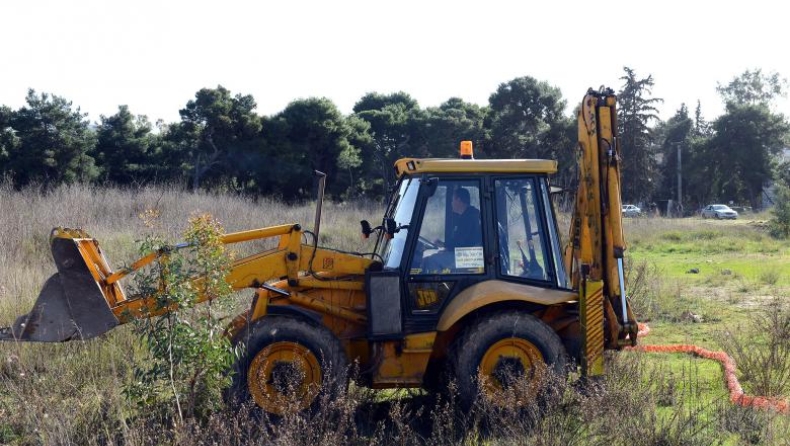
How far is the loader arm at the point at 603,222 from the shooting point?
7.20 meters

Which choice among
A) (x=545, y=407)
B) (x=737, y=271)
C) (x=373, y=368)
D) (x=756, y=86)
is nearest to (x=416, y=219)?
(x=373, y=368)

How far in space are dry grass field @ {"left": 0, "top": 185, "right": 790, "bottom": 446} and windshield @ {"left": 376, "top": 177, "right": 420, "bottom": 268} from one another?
49.7 inches

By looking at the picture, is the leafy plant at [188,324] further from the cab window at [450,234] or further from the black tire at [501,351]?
the black tire at [501,351]

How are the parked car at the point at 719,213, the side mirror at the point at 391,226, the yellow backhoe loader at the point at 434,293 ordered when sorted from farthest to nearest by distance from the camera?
the parked car at the point at 719,213, the side mirror at the point at 391,226, the yellow backhoe loader at the point at 434,293

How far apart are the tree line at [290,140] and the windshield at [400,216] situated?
62.3 feet

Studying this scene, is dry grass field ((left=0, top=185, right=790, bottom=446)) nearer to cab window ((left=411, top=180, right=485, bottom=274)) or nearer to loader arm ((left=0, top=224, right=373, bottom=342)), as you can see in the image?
loader arm ((left=0, top=224, right=373, bottom=342))

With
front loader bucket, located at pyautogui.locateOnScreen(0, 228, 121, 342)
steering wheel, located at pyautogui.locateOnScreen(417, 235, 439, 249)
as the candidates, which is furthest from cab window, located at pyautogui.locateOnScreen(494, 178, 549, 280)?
front loader bucket, located at pyautogui.locateOnScreen(0, 228, 121, 342)

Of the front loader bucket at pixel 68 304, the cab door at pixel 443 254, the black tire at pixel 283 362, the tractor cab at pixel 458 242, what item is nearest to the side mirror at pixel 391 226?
the tractor cab at pixel 458 242

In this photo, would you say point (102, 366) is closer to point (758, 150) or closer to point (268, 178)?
point (268, 178)

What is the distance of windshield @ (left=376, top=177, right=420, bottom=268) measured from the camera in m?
7.14

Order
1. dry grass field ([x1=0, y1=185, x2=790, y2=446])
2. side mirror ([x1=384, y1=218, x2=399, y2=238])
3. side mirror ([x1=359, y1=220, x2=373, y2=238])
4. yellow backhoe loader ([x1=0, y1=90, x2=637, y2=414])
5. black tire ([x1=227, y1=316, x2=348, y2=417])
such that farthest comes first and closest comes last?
side mirror ([x1=359, y1=220, x2=373, y2=238]) → side mirror ([x1=384, y1=218, x2=399, y2=238]) → yellow backhoe loader ([x1=0, y1=90, x2=637, y2=414]) → black tire ([x1=227, y1=316, x2=348, y2=417]) → dry grass field ([x1=0, y1=185, x2=790, y2=446])

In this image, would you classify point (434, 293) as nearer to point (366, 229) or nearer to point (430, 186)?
point (430, 186)

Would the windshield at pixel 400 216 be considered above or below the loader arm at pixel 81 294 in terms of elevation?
above

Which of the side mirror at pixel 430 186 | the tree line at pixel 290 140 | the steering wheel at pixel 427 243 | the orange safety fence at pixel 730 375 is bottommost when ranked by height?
the orange safety fence at pixel 730 375
